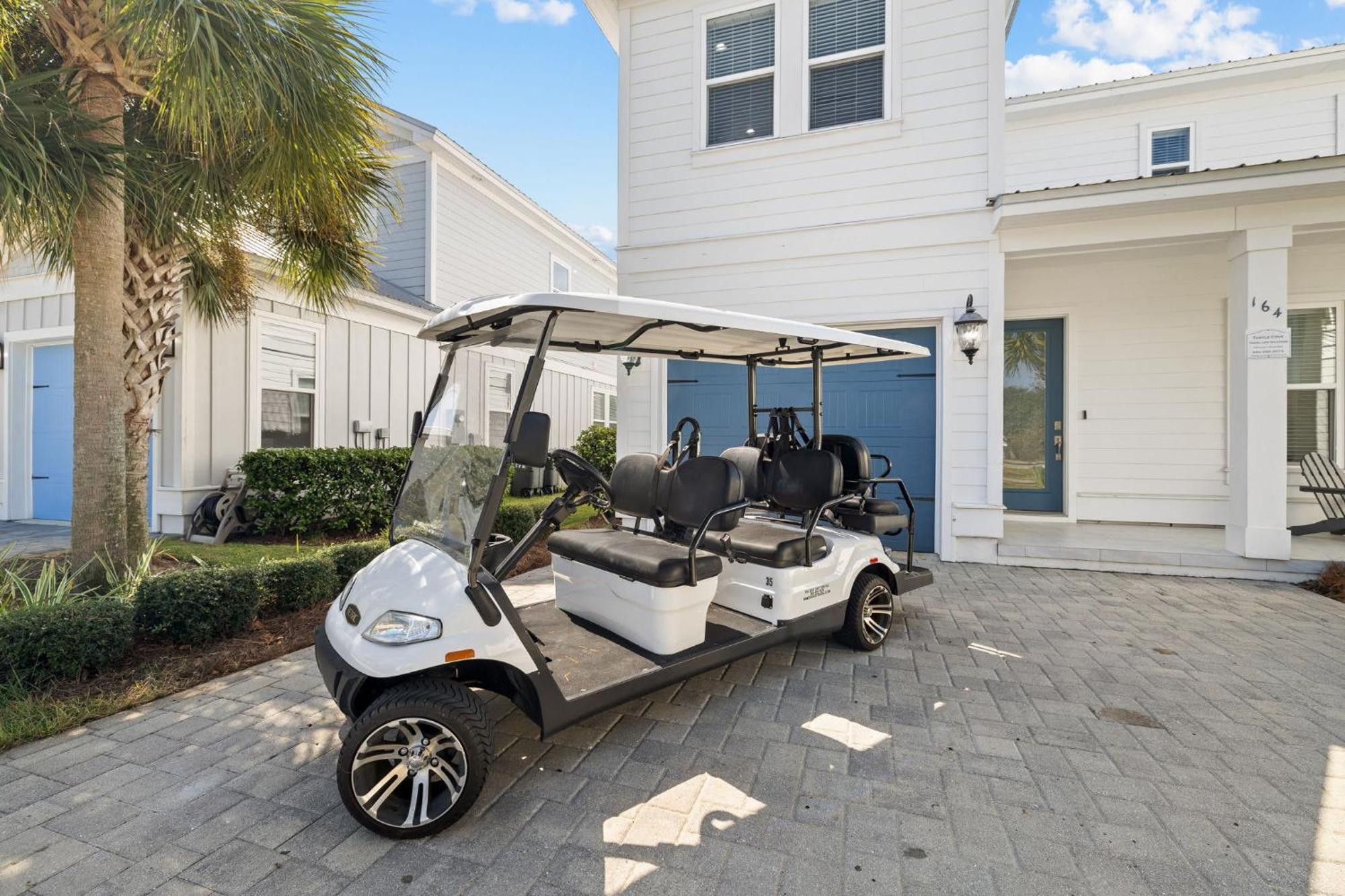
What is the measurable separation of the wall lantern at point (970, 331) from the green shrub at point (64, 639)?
650 cm

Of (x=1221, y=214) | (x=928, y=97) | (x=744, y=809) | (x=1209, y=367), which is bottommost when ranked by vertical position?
(x=744, y=809)

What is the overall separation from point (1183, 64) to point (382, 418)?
11927 mm

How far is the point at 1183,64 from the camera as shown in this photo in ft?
25.9

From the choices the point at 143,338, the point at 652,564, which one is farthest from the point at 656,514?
the point at 143,338

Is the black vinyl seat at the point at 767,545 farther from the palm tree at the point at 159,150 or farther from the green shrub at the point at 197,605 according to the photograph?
the palm tree at the point at 159,150

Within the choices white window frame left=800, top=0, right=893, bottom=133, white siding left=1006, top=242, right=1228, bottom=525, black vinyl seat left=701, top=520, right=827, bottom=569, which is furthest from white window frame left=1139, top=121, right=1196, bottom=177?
black vinyl seat left=701, top=520, right=827, bottom=569

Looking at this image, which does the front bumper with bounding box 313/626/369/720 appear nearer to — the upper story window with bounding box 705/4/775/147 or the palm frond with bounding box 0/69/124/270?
the palm frond with bounding box 0/69/124/270

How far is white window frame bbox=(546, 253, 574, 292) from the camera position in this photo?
1373 centimetres

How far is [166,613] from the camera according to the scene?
3373 mm

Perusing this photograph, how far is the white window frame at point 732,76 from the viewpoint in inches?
258

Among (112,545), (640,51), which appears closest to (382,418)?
(112,545)

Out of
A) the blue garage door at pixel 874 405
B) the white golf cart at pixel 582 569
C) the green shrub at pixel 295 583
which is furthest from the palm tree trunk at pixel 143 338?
the blue garage door at pixel 874 405

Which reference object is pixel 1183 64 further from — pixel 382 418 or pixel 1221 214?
pixel 382 418

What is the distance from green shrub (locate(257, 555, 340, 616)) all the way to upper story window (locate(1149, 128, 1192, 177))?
10.7m
